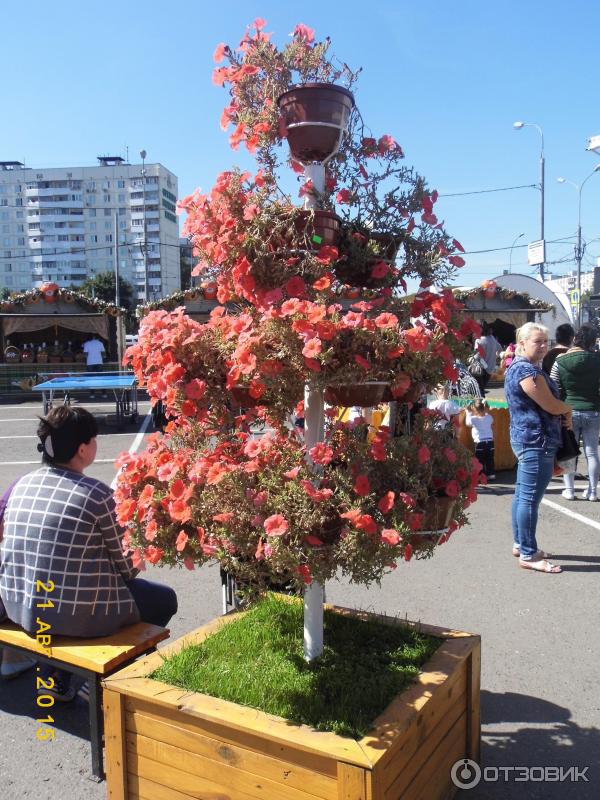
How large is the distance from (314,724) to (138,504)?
92cm

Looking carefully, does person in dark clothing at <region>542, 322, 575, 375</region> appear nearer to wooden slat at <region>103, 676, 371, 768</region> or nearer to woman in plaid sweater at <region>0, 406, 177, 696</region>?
woman in plaid sweater at <region>0, 406, 177, 696</region>

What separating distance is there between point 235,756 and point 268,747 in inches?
5.5

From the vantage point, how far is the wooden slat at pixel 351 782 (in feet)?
5.92

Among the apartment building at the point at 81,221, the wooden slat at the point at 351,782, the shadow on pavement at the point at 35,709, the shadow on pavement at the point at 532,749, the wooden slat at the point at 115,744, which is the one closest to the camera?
the wooden slat at the point at 351,782

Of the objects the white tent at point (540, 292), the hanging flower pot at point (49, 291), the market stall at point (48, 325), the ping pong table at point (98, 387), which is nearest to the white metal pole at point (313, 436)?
the ping pong table at point (98, 387)

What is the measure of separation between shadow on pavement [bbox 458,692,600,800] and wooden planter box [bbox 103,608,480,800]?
24cm

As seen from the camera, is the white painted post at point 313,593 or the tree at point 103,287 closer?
the white painted post at point 313,593

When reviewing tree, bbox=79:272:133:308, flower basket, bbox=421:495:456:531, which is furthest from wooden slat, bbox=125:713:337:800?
tree, bbox=79:272:133:308

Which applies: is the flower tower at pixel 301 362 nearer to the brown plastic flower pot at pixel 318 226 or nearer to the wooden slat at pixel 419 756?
the brown plastic flower pot at pixel 318 226

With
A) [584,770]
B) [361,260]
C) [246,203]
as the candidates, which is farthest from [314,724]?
[246,203]

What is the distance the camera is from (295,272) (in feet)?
7.04

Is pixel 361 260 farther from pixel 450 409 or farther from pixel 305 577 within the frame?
pixel 450 409

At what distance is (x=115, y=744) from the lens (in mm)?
2283

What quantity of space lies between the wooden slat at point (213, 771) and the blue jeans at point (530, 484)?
3220mm
